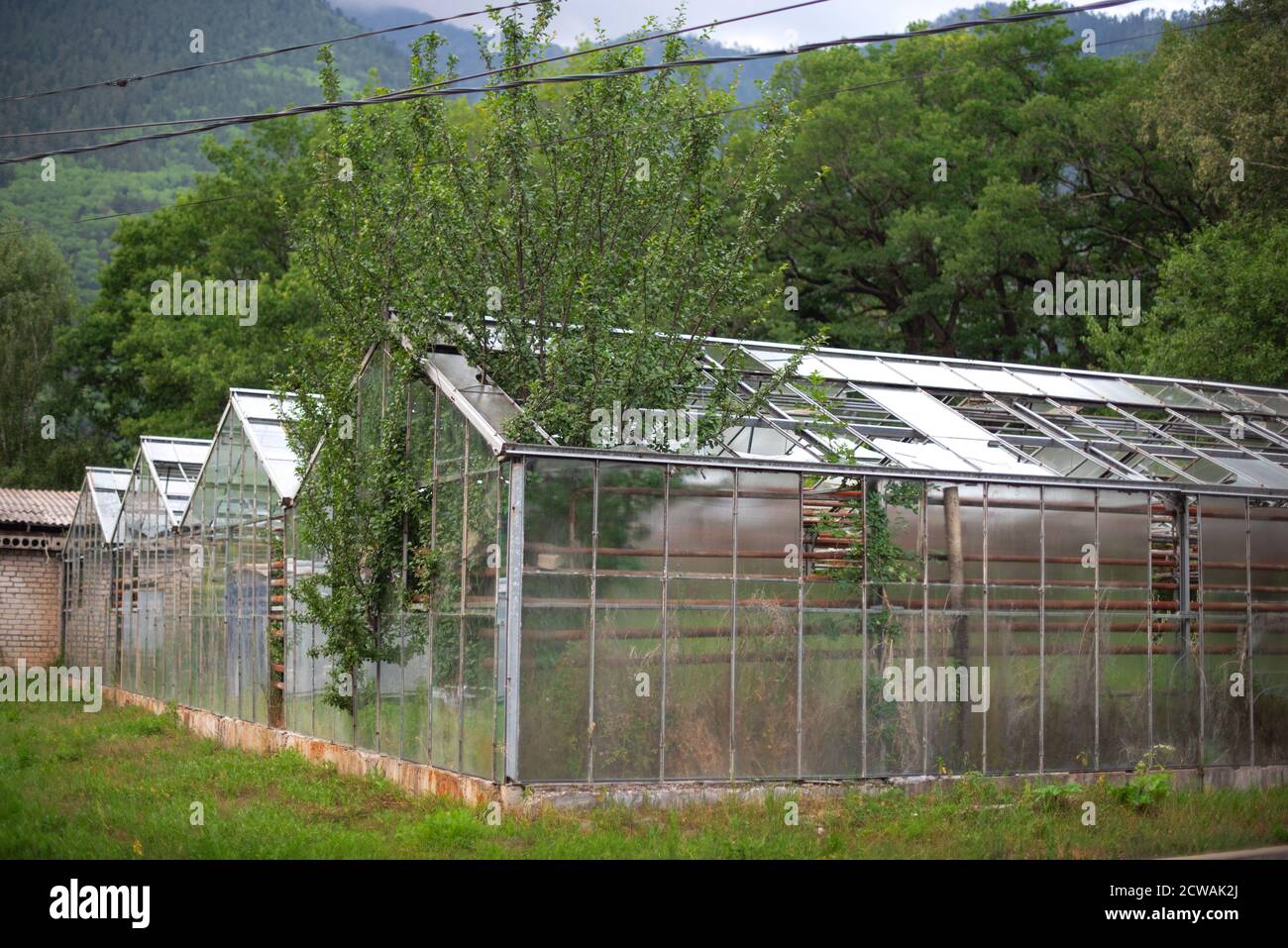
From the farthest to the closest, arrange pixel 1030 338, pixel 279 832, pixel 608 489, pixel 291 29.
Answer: pixel 291 29
pixel 1030 338
pixel 608 489
pixel 279 832

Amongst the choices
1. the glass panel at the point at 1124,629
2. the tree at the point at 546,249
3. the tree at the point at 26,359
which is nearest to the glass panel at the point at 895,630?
the tree at the point at 546,249

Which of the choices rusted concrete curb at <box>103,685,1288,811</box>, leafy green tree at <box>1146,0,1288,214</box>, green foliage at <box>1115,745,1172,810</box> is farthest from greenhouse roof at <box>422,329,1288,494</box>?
leafy green tree at <box>1146,0,1288,214</box>

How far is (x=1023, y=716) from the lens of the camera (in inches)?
660

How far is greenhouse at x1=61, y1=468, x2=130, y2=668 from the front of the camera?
34188mm

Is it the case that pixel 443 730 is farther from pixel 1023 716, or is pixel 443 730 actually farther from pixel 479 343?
pixel 1023 716

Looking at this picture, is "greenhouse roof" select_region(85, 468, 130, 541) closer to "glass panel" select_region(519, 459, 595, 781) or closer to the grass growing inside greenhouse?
the grass growing inside greenhouse

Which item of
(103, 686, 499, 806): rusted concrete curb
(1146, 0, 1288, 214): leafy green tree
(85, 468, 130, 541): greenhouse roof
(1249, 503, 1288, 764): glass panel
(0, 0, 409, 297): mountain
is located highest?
(0, 0, 409, 297): mountain

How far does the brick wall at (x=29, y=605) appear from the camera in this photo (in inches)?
1533

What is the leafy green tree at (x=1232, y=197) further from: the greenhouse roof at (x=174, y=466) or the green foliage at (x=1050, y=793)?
the greenhouse roof at (x=174, y=466)

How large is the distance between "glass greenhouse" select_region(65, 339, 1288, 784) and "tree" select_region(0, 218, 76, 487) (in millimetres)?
34726

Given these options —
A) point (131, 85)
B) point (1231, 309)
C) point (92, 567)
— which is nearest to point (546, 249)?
point (1231, 309)

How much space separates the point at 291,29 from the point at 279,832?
178 m

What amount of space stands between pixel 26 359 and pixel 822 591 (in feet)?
150
